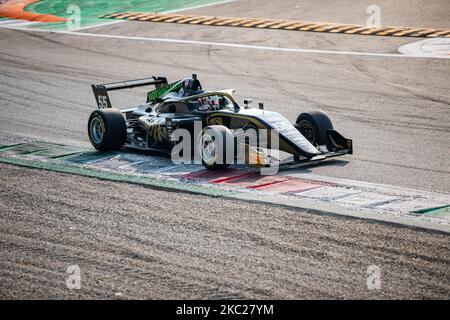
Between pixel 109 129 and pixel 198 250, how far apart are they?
526cm

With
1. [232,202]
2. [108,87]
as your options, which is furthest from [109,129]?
[232,202]

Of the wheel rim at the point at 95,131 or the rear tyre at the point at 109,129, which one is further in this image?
the wheel rim at the point at 95,131

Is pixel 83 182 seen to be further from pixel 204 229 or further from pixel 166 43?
pixel 166 43

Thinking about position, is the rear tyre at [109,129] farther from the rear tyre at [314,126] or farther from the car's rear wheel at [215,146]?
the rear tyre at [314,126]

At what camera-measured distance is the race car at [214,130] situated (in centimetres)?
1295

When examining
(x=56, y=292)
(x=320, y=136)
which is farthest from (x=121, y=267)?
(x=320, y=136)

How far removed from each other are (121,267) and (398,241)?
3078 millimetres

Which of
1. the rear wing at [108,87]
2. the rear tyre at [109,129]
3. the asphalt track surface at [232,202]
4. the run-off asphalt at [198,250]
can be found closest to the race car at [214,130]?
the rear tyre at [109,129]

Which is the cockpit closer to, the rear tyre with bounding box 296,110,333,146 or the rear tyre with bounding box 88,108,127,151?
the rear tyre with bounding box 88,108,127,151

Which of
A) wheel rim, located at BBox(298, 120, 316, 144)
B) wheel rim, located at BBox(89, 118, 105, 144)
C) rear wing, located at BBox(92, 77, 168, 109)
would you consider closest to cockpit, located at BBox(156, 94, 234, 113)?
wheel rim, located at BBox(298, 120, 316, 144)

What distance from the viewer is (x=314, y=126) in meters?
13.9

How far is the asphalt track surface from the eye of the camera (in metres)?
8.64

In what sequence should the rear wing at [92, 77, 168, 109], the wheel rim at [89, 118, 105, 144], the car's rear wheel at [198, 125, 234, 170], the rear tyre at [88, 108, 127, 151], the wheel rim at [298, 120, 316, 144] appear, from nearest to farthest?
the car's rear wheel at [198, 125, 234, 170]
the wheel rim at [298, 120, 316, 144]
the rear tyre at [88, 108, 127, 151]
the wheel rim at [89, 118, 105, 144]
the rear wing at [92, 77, 168, 109]

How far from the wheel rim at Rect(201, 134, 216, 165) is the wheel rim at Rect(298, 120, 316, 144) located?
1.89 m
